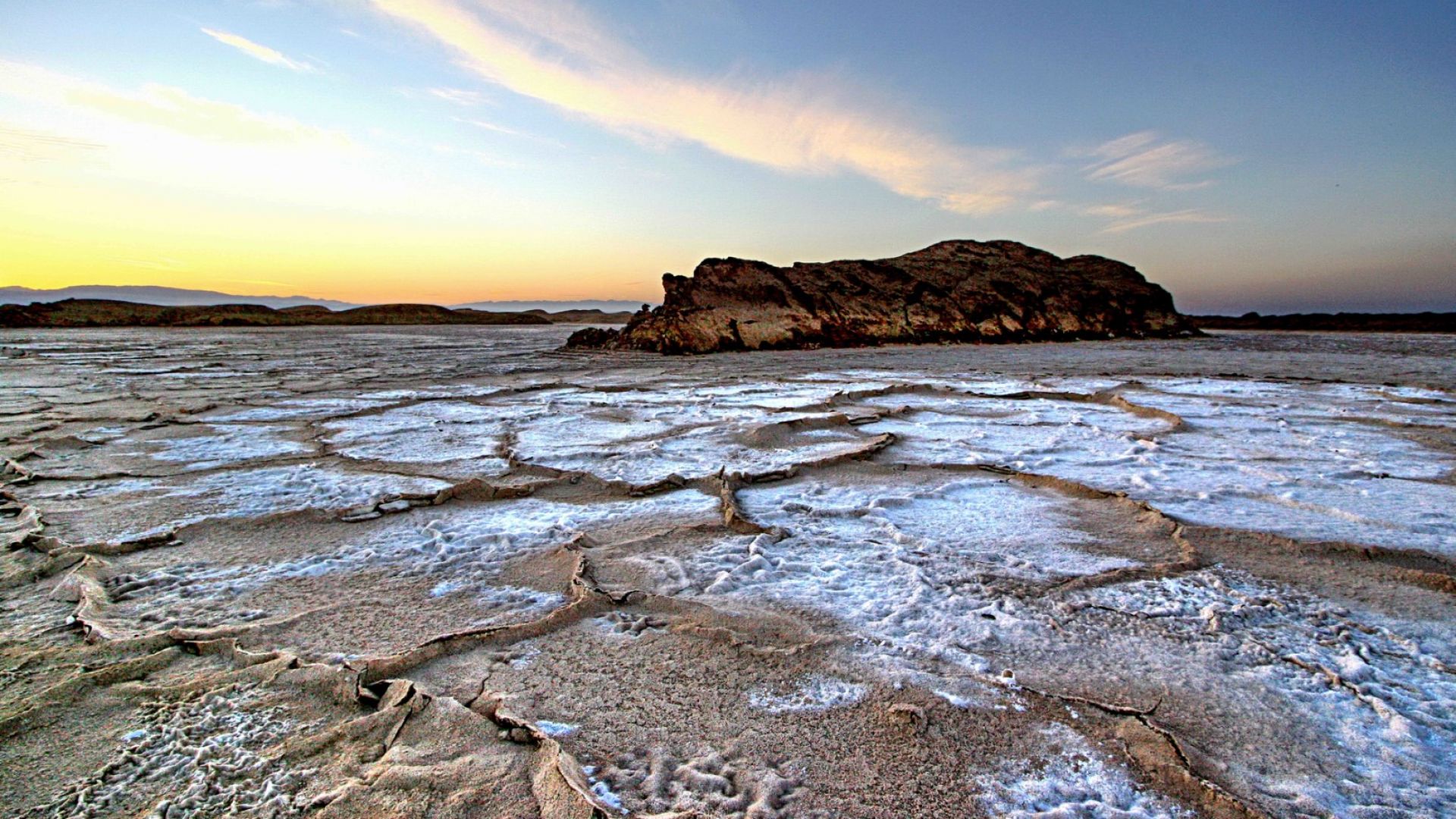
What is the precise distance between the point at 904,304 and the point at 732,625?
11895mm

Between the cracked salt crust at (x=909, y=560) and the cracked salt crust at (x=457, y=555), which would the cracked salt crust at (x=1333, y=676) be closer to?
the cracked salt crust at (x=909, y=560)

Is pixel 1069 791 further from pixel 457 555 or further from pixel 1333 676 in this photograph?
pixel 457 555

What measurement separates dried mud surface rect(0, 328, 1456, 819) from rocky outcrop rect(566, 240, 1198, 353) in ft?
26.0

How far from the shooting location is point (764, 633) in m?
1.40

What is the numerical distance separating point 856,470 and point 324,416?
3.29 m

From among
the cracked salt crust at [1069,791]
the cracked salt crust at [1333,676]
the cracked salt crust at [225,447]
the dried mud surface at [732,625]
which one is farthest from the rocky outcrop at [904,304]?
the cracked salt crust at [1069,791]

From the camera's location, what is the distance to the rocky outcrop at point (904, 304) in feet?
37.0

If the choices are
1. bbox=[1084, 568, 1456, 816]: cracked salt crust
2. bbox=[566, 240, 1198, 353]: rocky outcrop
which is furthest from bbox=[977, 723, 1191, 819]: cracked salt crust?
bbox=[566, 240, 1198, 353]: rocky outcrop

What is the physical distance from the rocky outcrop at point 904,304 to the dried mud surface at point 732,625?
26.0ft

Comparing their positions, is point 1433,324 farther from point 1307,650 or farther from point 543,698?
point 543,698

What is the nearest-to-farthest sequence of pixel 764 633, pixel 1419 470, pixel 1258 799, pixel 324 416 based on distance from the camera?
1. pixel 1258 799
2. pixel 764 633
3. pixel 1419 470
4. pixel 324 416

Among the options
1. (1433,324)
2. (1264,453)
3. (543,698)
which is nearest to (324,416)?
(543,698)

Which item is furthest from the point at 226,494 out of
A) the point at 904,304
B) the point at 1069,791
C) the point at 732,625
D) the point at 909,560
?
the point at 904,304

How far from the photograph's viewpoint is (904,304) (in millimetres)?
12625
